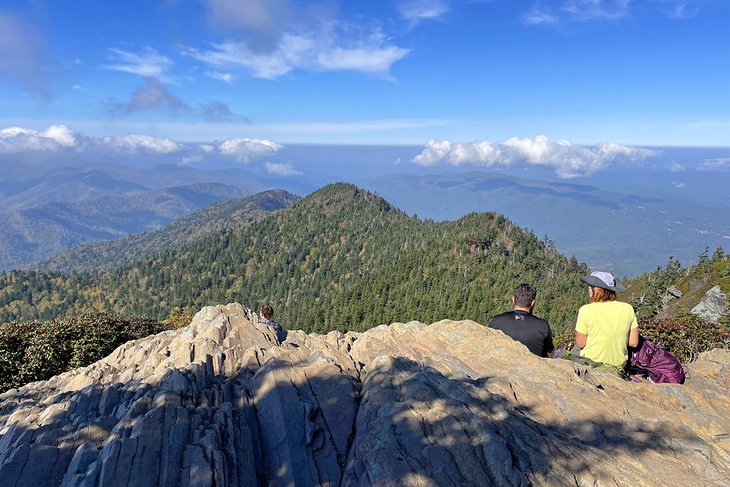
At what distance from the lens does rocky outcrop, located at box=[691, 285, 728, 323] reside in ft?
198

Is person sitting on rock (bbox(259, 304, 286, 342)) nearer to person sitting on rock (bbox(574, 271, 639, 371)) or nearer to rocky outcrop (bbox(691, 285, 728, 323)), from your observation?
person sitting on rock (bbox(574, 271, 639, 371))

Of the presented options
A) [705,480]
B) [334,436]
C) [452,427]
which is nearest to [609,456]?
[705,480]

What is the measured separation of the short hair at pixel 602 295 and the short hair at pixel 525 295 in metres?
1.68

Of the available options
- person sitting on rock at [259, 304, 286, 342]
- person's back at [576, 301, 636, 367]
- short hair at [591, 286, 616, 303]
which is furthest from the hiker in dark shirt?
person sitting on rock at [259, 304, 286, 342]

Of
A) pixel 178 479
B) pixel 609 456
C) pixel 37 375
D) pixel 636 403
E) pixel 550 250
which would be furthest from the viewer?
pixel 550 250

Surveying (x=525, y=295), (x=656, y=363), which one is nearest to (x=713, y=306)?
(x=656, y=363)

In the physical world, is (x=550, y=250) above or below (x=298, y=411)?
below

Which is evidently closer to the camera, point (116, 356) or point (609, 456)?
point (609, 456)

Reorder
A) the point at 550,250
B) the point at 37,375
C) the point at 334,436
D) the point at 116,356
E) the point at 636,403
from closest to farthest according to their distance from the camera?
1. the point at 334,436
2. the point at 636,403
3. the point at 116,356
4. the point at 37,375
5. the point at 550,250

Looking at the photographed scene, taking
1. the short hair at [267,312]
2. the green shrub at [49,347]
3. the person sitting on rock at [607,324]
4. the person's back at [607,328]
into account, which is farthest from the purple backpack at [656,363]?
the green shrub at [49,347]

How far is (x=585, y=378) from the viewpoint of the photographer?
12680 millimetres

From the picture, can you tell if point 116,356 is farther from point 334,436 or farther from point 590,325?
point 590,325

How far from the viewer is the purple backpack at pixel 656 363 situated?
536 inches

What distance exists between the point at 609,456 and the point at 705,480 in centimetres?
190
